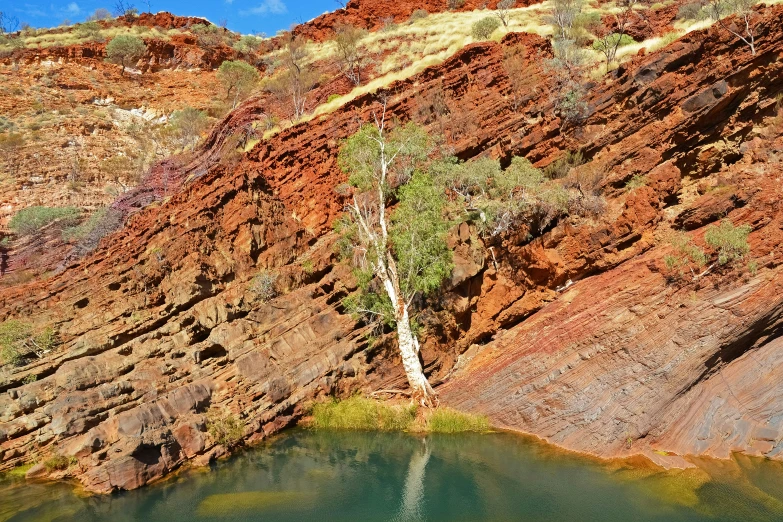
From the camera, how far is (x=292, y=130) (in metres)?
25.8

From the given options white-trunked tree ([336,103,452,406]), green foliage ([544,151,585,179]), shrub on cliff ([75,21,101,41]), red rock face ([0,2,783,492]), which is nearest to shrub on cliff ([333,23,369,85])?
white-trunked tree ([336,103,452,406])

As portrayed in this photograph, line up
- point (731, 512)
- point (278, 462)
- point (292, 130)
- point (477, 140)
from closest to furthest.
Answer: point (731, 512) < point (278, 462) < point (477, 140) < point (292, 130)

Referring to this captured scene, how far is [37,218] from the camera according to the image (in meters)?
27.8

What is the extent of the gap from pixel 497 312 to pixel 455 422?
4.23 metres

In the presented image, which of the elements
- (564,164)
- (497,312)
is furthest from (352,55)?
(497,312)

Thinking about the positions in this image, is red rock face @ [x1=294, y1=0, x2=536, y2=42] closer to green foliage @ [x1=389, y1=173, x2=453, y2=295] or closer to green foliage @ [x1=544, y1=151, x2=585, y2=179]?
green foliage @ [x1=544, y1=151, x2=585, y2=179]

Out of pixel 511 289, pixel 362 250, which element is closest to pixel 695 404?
pixel 511 289

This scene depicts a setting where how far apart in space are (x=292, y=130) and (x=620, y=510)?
21.6 m

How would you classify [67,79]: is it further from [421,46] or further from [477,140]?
[477,140]

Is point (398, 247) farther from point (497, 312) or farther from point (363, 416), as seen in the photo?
point (363, 416)

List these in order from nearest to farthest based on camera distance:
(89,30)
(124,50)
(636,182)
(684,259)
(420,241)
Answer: (684,259)
(636,182)
(420,241)
(124,50)
(89,30)

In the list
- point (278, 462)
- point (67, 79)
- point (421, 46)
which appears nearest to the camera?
point (278, 462)

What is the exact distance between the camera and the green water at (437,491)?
1041cm

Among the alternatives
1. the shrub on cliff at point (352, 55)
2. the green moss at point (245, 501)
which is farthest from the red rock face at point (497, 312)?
the shrub on cliff at point (352, 55)
